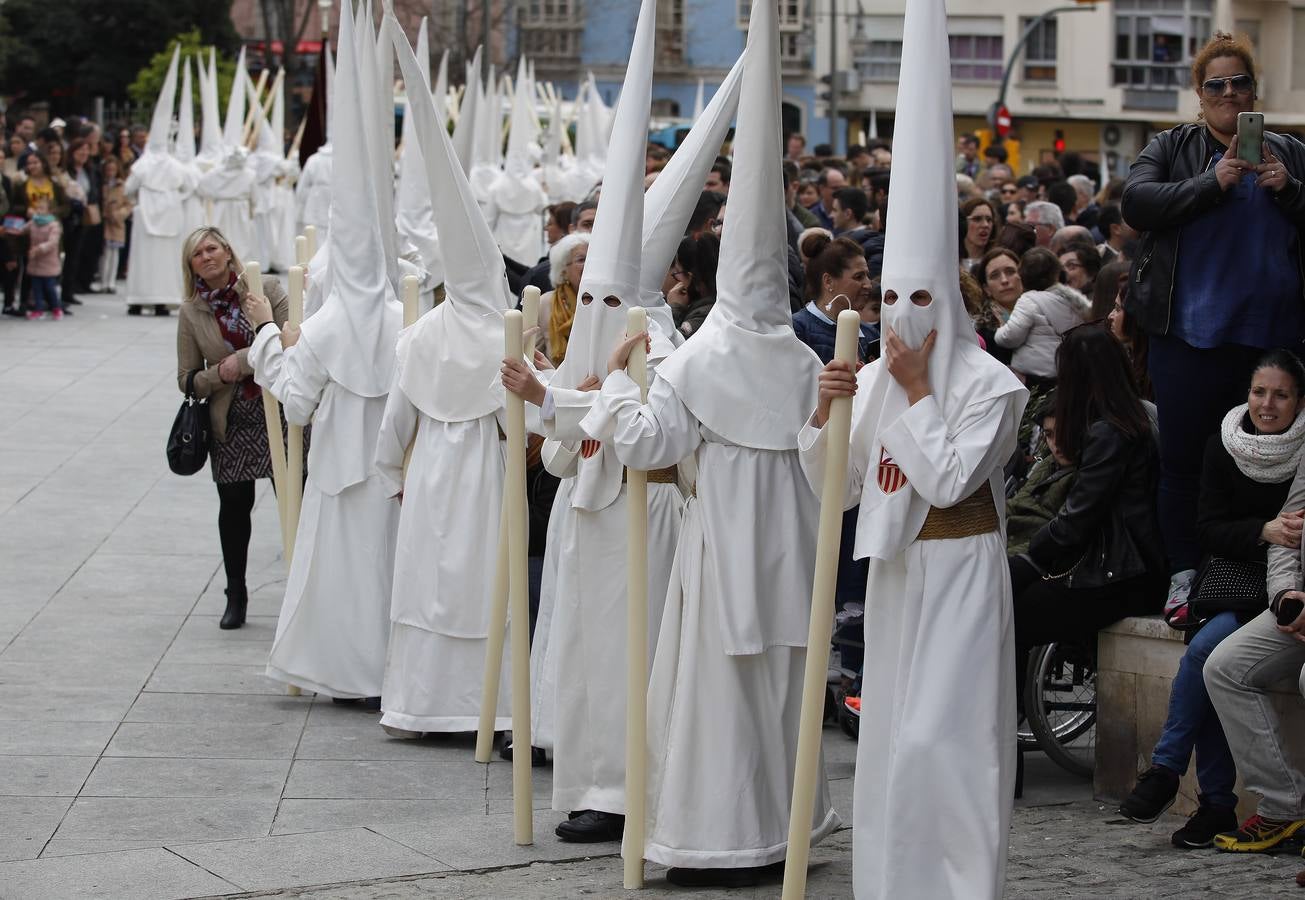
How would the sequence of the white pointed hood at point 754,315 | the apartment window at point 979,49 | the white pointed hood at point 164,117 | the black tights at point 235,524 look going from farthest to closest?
1. the apartment window at point 979,49
2. the white pointed hood at point 164,117
3. the black tights at point 235,524
4. the white pointed hood at point 754,315

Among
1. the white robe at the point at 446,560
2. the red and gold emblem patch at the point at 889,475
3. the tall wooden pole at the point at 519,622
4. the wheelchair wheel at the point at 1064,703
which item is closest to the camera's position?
the red and gold emblem patch at the point at 889,475

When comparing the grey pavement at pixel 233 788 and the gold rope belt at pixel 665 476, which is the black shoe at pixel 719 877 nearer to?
the grey pavement at pixel 233 788

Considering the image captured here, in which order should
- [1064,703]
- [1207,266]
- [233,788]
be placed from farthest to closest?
1. [1064,703]
2. [233,788]
3. [1207,266]

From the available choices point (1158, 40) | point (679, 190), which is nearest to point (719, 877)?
point (679, 190)

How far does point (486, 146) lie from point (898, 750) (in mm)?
20530

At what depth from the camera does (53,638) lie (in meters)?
9.38

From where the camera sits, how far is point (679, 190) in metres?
6.98

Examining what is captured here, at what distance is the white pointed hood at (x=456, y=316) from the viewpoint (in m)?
7.78

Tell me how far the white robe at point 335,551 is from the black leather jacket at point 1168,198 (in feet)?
11.0

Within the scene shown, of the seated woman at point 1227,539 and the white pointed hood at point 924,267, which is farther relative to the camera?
the seated woman at point 1227,539

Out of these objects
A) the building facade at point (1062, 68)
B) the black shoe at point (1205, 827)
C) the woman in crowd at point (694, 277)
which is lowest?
the black shoe at point (1205, 827)

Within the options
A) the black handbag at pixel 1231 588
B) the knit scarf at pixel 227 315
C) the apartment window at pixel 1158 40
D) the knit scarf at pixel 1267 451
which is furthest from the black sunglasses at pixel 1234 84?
the apartment window at pixel 1158 40

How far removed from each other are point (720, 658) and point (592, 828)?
0.90 metres

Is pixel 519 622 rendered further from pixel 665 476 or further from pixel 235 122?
pixel 235 122
